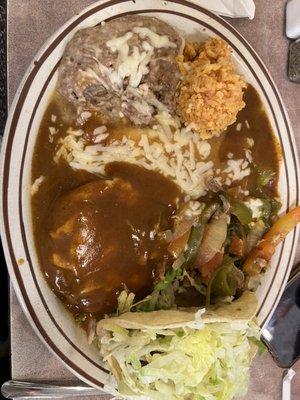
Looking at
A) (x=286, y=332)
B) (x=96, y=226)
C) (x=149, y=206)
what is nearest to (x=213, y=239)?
(x=149, y=206)

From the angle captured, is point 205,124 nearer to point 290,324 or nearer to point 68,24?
point 68,24

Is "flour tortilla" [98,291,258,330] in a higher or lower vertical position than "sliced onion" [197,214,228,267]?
lower

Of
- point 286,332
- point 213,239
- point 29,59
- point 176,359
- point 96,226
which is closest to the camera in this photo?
point 176,359

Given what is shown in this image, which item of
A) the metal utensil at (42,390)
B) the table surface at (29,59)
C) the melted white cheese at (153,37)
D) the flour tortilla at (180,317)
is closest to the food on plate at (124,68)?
the melted white cheese at (153,37)

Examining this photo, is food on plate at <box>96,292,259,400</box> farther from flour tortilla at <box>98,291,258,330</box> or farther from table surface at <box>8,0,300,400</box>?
table surface at <box>8,0,300,400</box>

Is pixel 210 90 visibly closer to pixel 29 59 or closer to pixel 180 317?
pixel 29 59

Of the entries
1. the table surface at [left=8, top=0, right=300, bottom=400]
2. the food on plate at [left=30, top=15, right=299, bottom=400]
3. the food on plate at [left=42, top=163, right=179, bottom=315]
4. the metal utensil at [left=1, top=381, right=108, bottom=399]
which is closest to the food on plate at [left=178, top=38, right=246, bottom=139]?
the food on plate at [left=30, top=15, right=299, bottom=400]

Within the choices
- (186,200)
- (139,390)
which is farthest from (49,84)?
(139,390)
